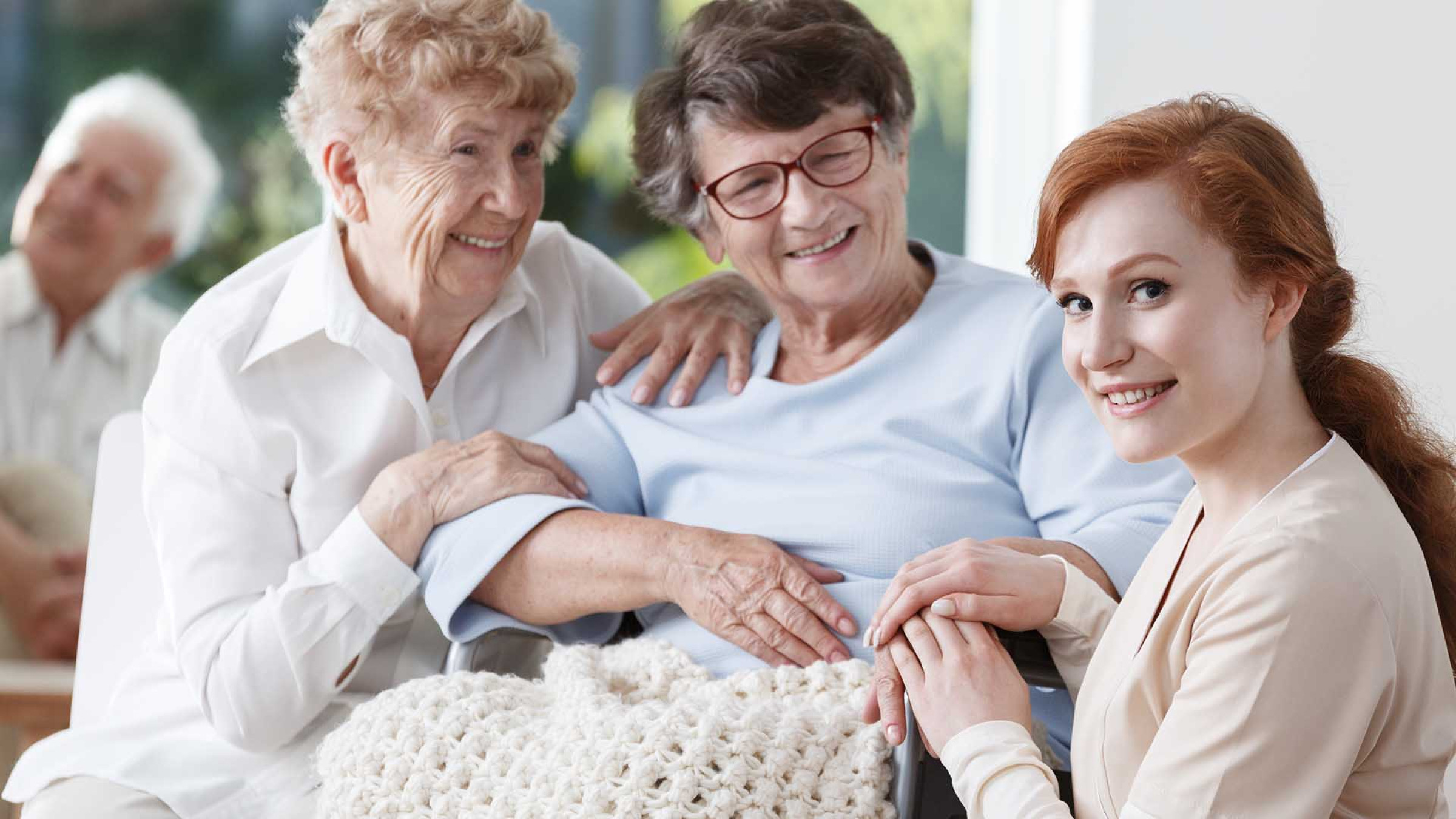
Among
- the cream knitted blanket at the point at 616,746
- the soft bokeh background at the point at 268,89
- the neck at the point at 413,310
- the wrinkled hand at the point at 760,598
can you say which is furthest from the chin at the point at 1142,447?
the soft bokeh background at the point at 268,89

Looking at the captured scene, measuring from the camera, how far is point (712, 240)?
2006 millimetres

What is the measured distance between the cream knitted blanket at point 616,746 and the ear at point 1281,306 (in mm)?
553

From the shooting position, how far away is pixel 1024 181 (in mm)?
3430

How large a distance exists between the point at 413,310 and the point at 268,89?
6.24 feet

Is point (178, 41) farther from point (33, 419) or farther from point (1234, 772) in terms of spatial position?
point (1234, 772)

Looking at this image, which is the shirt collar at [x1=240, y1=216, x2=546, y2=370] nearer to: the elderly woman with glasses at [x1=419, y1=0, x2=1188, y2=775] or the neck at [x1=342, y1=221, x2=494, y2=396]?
the neck at [x1=342, y1=221, x2=494, y2=396]

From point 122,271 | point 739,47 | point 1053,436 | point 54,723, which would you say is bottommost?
point 54,723

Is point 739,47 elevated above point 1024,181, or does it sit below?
above

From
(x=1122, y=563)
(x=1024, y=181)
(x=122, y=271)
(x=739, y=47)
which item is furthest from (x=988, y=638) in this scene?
(x=122, y=271)

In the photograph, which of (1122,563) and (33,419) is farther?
(33,419)

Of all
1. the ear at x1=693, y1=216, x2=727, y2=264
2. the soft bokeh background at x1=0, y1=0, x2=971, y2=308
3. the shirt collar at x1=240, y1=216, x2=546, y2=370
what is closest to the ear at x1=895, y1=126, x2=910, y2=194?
the ear at x1=693, y1=216, x2=727, y2=264

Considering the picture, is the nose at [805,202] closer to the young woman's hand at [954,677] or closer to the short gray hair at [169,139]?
the young woman's hand at [954,677]

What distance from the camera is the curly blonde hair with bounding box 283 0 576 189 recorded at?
6.18 ft

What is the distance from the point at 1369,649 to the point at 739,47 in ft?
3.76
